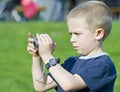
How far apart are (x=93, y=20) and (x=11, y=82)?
4.91 m

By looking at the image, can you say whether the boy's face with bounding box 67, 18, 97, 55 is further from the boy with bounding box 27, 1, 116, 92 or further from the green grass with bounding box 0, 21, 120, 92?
the green grass with bounding box 0, 21, 120, 92

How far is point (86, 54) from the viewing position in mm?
3818

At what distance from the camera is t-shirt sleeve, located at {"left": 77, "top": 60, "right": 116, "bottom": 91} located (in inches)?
145

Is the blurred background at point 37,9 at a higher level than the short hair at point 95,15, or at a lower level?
lower

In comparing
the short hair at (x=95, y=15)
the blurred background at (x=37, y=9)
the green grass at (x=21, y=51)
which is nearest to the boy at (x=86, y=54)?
the short hair at (x=95, y=15)

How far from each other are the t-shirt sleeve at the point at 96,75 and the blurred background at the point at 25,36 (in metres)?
3.85

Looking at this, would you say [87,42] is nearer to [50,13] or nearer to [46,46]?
[46,46]

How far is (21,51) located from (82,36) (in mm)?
8527

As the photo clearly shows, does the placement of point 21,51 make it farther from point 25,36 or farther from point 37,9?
point 37,9

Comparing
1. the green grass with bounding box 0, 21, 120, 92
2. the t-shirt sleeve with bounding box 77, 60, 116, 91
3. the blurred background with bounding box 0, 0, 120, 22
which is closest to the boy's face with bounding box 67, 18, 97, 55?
the t-shirt sleeve with bounding box 77, 60, 116, 91

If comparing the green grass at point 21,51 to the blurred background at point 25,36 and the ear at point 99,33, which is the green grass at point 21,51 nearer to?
the blurred background at point 25,36

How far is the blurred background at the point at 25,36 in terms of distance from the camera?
891 centimetres

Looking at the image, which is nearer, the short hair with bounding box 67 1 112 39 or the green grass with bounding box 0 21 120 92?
the short hair with bounding box 67 1 112 39

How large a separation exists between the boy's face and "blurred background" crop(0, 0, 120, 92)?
12.5 ft
